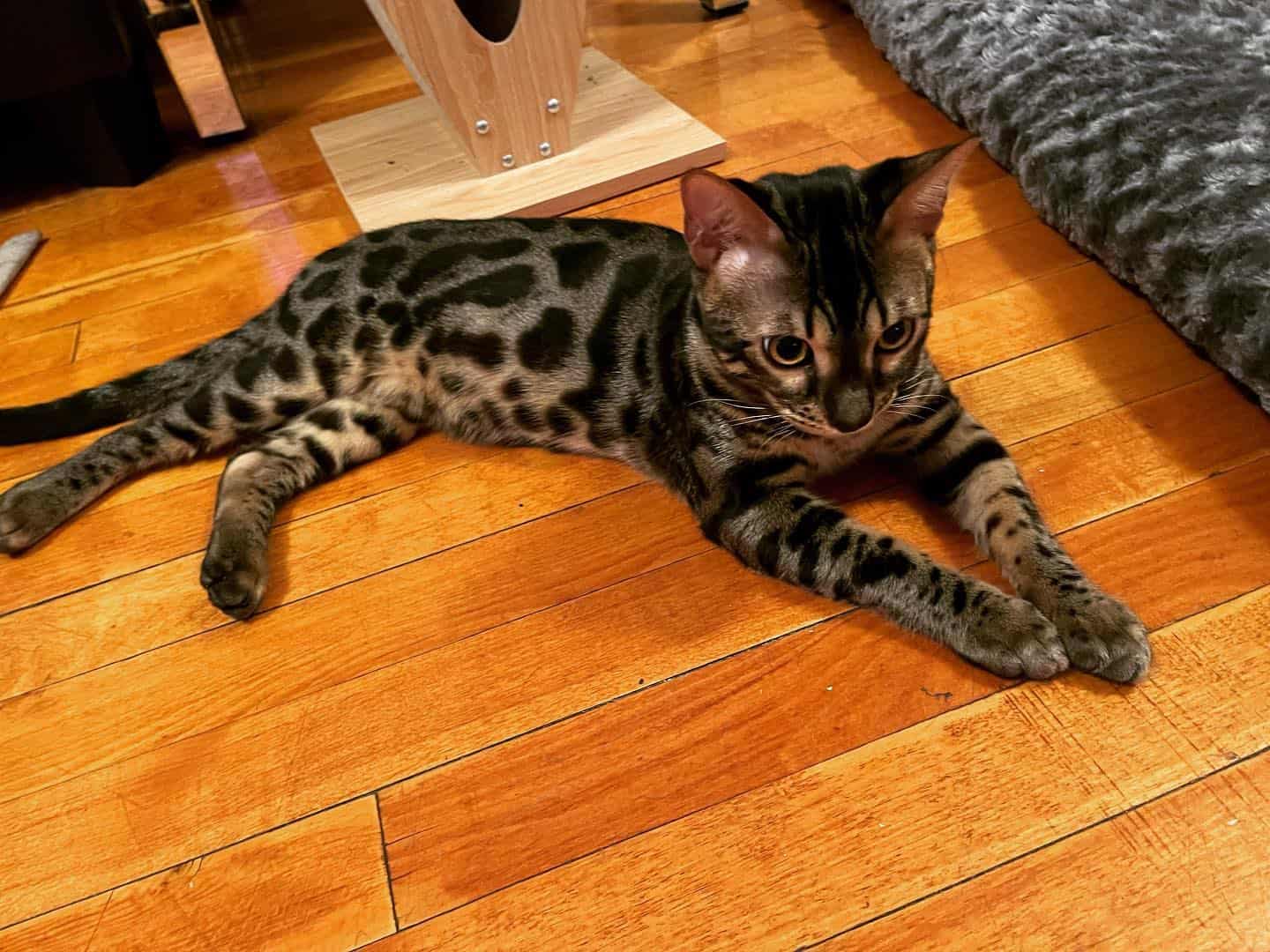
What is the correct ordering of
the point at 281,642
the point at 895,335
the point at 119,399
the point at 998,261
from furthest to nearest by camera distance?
the point at 998,261 → the point at 119,399 → the point at 281,642 → the point at 895,335

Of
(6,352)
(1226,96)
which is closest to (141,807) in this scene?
(6,352)

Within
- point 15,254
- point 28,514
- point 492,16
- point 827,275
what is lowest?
point 28,514

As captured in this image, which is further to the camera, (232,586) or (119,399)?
(119,399)

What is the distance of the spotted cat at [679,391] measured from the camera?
1.35 m

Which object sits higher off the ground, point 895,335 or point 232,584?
point 895,335

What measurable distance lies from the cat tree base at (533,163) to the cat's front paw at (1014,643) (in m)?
1.58

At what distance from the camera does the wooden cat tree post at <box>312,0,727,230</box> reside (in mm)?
2285

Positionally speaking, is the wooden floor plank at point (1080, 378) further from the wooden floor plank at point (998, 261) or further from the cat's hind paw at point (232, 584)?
the cat's hind paw at point (232, 584)

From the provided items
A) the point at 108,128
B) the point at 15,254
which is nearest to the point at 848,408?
the point at 15,254

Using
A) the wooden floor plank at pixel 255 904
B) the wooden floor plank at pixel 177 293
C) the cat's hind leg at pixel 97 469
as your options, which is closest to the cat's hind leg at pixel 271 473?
the cat's hind leg at pixel 97 469

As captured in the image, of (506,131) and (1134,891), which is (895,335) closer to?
(1134,891)

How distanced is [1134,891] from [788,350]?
80 centimetres

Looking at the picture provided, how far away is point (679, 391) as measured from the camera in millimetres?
1625

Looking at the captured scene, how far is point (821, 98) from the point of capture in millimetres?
2789
